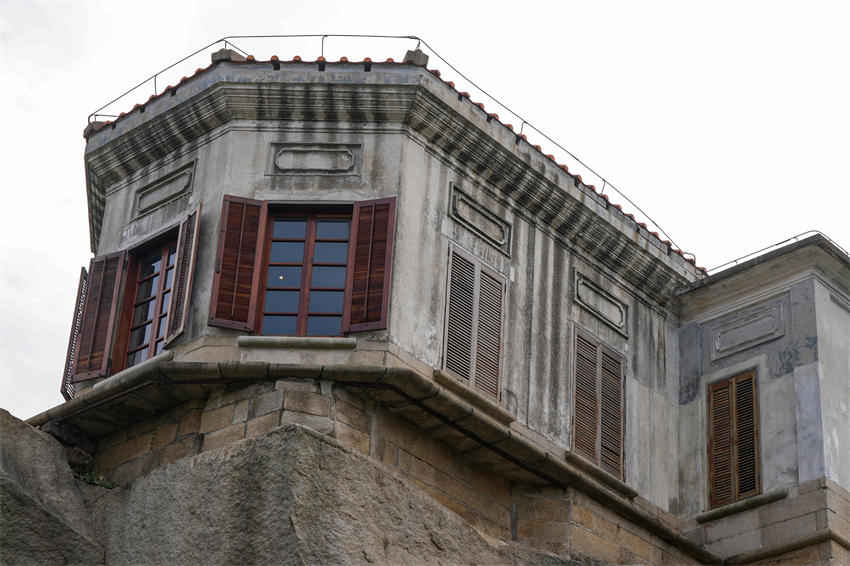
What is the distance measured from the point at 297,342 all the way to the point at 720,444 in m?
7.09

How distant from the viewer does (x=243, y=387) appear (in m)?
19.0

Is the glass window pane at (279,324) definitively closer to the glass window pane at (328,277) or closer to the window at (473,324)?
the glass window pane at (328,277)

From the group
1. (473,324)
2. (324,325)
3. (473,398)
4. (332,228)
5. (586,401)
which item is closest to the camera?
(324,325)

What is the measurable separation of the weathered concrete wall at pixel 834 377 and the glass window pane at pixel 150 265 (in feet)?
30.3

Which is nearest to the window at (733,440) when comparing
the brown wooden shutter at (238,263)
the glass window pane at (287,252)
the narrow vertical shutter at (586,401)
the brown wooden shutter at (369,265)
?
the narrow vertical shutter at (586,401)

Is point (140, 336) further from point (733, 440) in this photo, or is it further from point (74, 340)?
point (733, 440)

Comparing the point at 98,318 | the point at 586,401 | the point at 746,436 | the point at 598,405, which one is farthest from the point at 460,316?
the point at 746,436

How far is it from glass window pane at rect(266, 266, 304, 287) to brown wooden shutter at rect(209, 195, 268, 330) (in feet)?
0.72

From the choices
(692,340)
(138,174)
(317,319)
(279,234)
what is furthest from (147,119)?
(692,340)

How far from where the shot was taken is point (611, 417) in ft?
73.4

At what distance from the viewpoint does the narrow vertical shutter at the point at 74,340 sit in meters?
21.0

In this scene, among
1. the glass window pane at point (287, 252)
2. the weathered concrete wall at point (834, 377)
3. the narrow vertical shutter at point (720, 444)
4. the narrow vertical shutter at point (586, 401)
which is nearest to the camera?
the glass window pane at point (287, 252)

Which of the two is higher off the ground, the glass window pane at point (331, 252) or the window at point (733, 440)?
the glass window pane at point (331, 252)

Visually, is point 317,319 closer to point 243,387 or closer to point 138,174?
point 243,387
